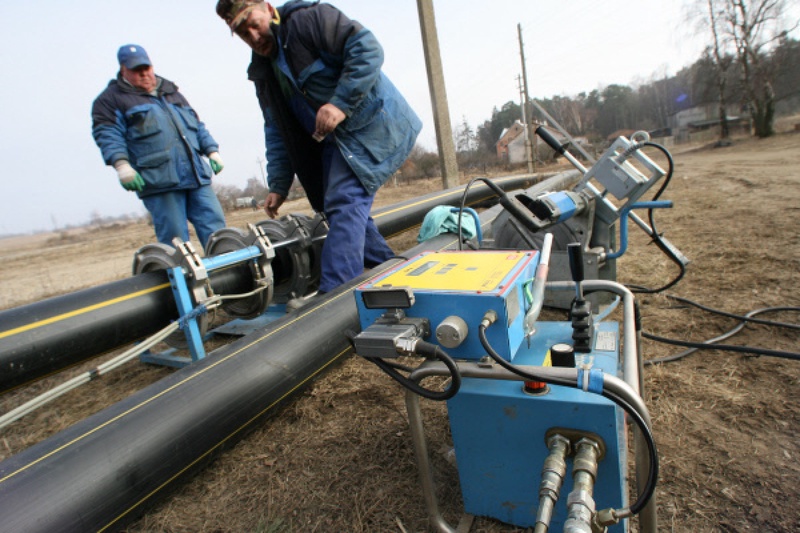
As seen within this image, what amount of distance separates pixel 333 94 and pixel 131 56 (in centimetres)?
168

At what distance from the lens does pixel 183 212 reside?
10.6ft

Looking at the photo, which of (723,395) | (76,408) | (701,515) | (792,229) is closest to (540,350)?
(701,515)

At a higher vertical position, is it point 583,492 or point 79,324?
point 79,324

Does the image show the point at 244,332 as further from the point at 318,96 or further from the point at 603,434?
the point at 603,434

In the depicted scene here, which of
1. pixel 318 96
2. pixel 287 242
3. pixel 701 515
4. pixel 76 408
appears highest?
pixel 318 96

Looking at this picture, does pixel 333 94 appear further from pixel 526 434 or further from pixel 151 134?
pixel 526 434

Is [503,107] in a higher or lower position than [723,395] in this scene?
higher

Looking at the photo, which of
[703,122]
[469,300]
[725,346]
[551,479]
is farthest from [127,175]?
[703,122]

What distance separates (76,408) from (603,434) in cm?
238

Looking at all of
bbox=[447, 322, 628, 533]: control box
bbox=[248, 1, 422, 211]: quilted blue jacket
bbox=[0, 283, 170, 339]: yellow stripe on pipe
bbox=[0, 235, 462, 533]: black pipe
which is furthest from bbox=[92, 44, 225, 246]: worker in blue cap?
bbox=[447, 322, 628, 533]: control box

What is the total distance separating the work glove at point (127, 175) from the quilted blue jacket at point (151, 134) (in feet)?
0.22

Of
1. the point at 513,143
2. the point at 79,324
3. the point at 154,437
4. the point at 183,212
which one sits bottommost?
the point at 154,437

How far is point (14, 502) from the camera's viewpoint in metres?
0.99

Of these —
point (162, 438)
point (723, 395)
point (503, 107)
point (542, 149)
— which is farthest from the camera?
point (503, 107)
